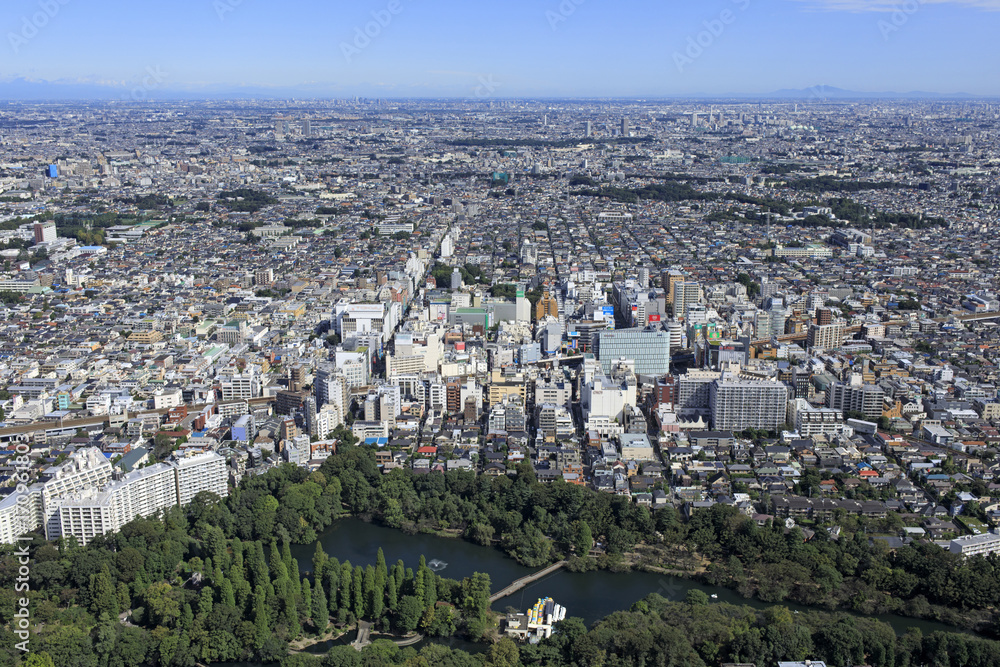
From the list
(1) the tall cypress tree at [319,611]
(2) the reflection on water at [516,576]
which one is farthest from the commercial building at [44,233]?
(1) the tall cypress tree at [319,611]

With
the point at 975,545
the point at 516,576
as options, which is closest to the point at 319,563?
the point at 516,576

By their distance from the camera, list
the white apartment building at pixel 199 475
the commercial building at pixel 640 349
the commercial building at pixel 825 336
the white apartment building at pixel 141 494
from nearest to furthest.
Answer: the white apartment building at pixel 141 494 < the white apartment building at pixel 199 475 < the commercial building at pixel 640 349 < the commercial building at pixel 825 336

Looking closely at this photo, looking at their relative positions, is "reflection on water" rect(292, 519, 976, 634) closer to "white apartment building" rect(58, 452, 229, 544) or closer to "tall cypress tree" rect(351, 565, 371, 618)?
"tall cypress tree" rect(351, 565, 371, 618)

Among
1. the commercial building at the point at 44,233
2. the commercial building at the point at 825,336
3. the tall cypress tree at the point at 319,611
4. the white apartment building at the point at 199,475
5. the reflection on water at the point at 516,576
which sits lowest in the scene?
the reflection on water at the point at 516,576

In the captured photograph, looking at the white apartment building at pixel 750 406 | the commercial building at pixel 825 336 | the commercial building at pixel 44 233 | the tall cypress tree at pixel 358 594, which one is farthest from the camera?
the commercial building at pixel 44 233

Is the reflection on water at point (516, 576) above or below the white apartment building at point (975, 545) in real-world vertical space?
below

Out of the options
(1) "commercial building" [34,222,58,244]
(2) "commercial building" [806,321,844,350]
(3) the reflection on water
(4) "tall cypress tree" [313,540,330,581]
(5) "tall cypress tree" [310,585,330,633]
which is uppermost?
(1) "commercial building" [34,222,58,244]

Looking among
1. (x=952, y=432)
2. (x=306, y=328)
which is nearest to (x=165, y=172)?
(x=306, y=328)

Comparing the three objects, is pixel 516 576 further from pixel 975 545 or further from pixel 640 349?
pixel 640 349

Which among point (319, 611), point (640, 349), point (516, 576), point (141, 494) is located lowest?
point (516, 576)

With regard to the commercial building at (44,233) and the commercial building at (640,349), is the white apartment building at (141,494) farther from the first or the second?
the commercial building at (44,233)

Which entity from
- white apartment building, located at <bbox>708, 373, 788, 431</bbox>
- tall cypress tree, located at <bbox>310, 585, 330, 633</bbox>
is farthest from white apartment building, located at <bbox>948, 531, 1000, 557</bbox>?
tall cypress tree, located at <bbox>310, 585, 330, 633</bbox>

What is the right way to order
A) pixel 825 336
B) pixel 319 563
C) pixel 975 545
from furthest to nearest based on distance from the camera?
pixel 825 336 < pixel 975 545 < pixel 319 563
